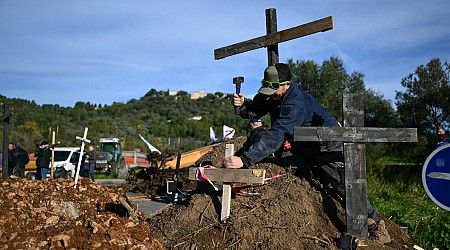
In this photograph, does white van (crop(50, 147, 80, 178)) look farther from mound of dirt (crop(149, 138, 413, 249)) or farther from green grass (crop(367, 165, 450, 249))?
A: mound of dirt (crop(149, 138, 413, 249))

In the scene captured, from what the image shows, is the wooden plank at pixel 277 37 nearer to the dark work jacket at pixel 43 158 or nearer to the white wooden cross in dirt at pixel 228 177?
the white wooden cross in dirt at pixel 228 177

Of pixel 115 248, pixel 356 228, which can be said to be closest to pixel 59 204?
pixel 115 248

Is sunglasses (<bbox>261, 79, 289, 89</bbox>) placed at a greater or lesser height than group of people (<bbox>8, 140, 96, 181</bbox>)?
greater

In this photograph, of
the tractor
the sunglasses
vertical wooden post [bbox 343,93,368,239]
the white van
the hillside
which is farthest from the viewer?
the hillside

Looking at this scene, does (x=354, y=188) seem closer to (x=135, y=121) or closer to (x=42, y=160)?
(x=42, y=160)

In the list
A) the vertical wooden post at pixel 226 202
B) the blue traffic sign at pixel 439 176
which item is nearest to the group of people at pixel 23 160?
the vertical wooden post at pixel 226 202

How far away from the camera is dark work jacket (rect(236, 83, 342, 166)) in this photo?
461 cm

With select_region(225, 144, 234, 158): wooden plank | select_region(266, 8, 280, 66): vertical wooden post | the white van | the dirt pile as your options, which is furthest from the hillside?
select_region(225, 144, 234, 158): wooden plank

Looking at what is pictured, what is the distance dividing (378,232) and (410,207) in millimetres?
4397

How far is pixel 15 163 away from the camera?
619 inches

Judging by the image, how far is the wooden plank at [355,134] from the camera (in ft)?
14.4

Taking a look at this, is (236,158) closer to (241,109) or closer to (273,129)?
(273,129)

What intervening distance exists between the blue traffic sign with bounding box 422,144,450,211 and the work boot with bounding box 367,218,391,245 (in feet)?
1.86

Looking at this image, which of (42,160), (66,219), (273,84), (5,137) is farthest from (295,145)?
(42,160)
